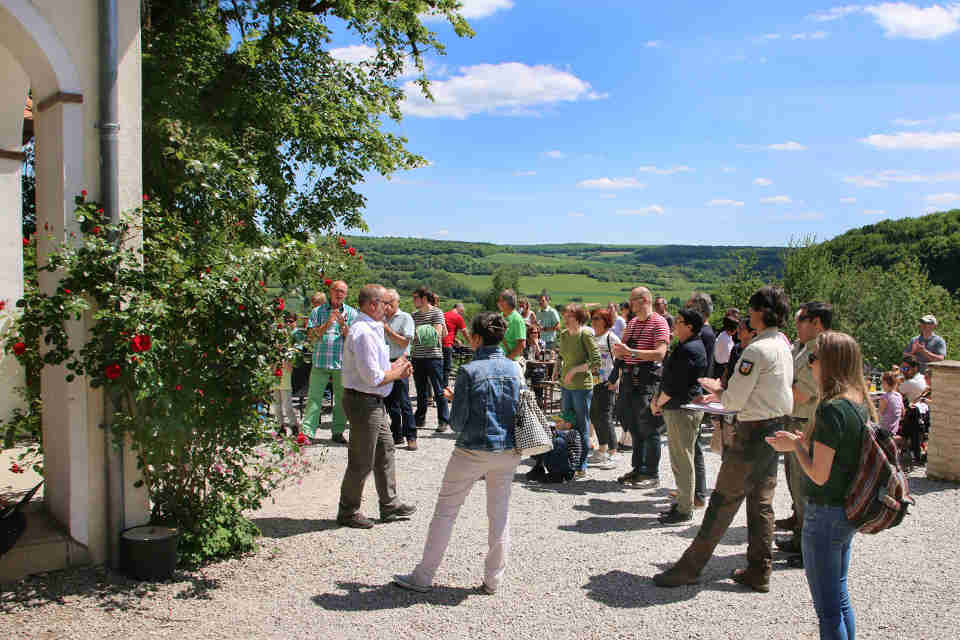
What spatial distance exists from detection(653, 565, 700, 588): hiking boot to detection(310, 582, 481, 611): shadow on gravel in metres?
1.29

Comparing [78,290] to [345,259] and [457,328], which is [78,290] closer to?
[345,259]

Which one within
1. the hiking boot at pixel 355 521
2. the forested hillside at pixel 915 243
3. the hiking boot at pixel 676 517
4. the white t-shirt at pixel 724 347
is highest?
the forested hillside at pixel 915 243

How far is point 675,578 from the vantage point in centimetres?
487

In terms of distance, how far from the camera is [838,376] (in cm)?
350

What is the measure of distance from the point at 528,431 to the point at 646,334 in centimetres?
350

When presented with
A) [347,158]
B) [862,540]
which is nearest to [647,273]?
[347,158]

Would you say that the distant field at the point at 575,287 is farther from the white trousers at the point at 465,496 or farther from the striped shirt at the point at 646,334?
the white trousers at the point at 465,496

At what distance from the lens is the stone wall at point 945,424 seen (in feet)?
25.9

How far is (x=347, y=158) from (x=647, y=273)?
2910 inches

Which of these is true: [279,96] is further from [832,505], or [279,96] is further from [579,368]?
[832,505]

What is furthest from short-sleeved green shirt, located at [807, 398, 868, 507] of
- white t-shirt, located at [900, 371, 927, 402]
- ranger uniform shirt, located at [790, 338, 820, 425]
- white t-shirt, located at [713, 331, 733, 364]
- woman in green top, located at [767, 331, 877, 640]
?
white t-shirt, located at [900, 371, 927, 402]

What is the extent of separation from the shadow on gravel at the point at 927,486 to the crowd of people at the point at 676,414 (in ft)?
2.35

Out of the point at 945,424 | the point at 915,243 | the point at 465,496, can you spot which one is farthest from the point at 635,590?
the point at 915,243

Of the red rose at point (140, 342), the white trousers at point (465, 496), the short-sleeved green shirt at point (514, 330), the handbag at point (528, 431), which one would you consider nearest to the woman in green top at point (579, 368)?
the short-sleeved green shirt at point (514, 330)
